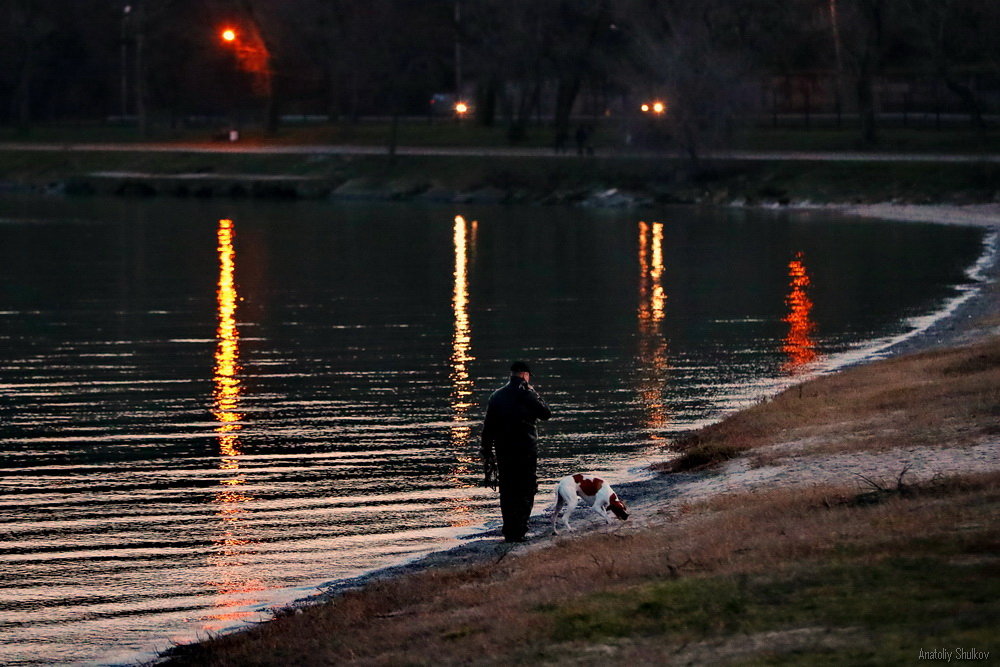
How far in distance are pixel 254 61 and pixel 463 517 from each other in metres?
92.1

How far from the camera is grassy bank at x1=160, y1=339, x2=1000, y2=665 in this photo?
10719 mm

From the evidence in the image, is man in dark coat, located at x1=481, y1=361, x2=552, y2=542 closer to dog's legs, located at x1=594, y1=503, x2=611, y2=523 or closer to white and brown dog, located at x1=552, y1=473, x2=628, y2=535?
white and brown dog, located at x1=552, y1=473, x2=628, y2=535

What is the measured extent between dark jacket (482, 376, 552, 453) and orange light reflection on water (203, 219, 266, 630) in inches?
Answer: 104

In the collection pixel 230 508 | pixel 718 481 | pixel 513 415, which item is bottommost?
pixel 230 508

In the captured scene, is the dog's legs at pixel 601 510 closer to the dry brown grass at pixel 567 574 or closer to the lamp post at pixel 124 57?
the dry brown grass at pixel 567 574

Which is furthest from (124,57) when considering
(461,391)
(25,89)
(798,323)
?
(461,391)

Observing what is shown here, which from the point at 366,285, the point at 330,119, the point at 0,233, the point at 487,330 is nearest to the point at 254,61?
the point at 330,119

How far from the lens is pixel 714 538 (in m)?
14.1

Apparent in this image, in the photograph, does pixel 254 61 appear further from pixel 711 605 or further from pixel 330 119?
pixel 711 605

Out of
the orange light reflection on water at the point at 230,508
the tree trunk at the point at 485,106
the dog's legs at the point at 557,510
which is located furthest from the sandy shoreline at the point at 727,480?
the tree trunk at the point at 485,106

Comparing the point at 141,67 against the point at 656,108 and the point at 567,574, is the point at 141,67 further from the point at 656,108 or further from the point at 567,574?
the point at 567,574

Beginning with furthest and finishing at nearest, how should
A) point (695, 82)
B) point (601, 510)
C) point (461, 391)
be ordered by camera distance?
point (695, 82), point (461, 391), point (601, 510)

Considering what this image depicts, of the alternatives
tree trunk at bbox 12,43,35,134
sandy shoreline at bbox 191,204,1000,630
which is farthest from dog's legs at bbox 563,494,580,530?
tree trunk at bbox 12,43,35,134

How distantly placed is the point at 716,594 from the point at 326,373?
19022 mm
